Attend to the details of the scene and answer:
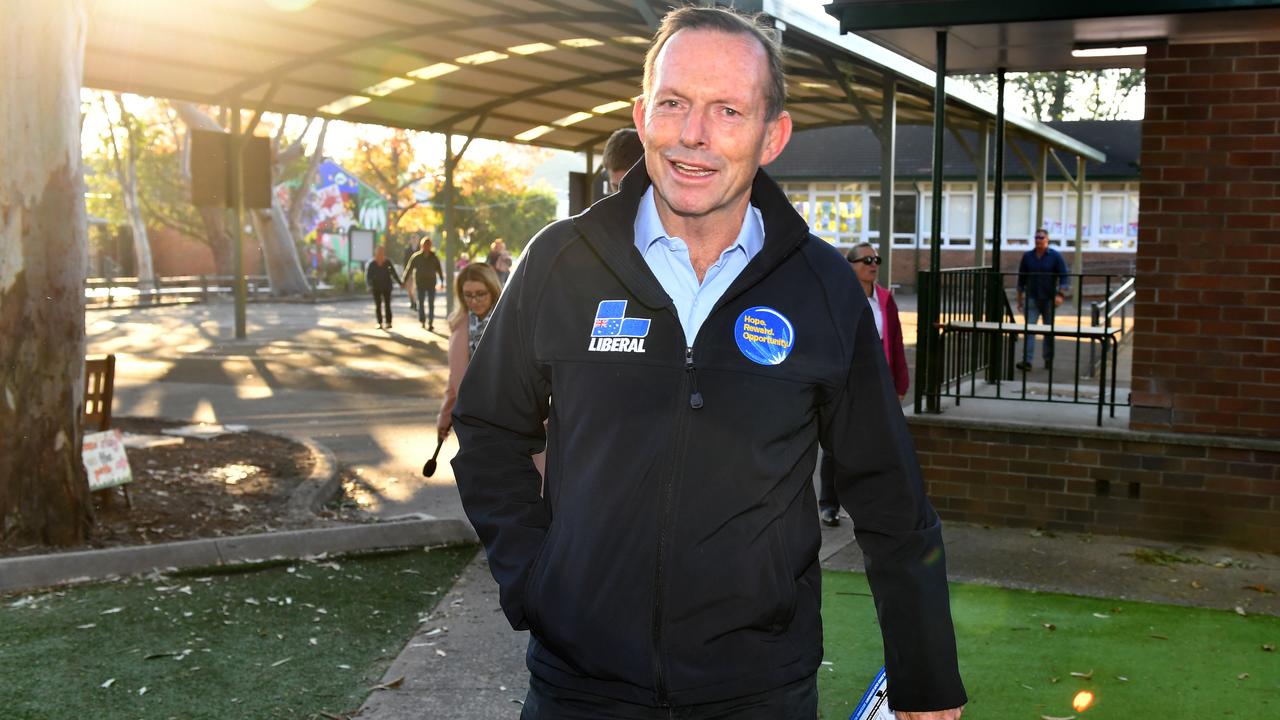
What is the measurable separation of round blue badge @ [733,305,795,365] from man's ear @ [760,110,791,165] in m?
0.33

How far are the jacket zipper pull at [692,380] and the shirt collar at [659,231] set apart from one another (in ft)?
0.88

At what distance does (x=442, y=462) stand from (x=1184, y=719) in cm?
687

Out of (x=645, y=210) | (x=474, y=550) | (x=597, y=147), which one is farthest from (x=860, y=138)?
(x=645, y=210)

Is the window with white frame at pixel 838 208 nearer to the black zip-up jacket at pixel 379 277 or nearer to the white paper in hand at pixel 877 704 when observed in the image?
the black zip-up jacket at pixel 379 277

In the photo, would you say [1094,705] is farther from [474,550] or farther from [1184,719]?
[474,550]

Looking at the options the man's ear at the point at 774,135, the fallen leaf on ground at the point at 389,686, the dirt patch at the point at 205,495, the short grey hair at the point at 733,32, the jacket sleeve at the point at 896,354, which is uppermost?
the short grey hair at the point at 733,32

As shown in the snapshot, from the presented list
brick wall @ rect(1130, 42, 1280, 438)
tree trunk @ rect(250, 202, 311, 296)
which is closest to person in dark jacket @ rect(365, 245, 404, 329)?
tree trunk @ rect(250, 202, 311, 296)

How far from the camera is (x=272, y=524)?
7.95 metres

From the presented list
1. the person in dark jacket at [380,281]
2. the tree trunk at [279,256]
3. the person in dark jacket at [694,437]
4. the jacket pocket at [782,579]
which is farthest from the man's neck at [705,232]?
the tree trunk at [279,256]

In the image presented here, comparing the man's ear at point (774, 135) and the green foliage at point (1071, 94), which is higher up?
the green foliage at point (1071, 94)

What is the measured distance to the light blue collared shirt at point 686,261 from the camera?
2.38 meters

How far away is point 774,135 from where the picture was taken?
2516 mm

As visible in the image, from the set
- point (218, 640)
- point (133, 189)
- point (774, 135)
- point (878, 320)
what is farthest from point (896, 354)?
point (133, 189)

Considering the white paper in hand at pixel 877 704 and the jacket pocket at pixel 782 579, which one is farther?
the white paper in hand at pixel 877 704
